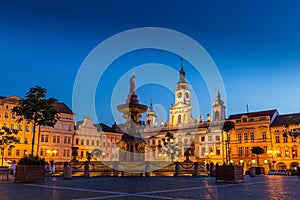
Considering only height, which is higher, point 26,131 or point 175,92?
point 175,92

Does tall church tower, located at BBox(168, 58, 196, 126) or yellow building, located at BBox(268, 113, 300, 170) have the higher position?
tall church tower, located at BBox(168, 58, 196, 126)

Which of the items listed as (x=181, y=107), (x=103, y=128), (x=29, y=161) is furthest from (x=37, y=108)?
(x=181, y=107)

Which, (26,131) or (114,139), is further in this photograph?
(114,139)

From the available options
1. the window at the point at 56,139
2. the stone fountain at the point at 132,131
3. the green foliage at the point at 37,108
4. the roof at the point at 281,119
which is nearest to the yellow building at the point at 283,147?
the roof at the point at 281,119

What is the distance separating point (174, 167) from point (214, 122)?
180 feet

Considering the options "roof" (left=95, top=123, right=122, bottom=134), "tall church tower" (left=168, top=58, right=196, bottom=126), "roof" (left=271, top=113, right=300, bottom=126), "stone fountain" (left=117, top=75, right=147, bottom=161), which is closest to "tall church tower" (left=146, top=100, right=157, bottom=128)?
"tall church tower" (left=168, top=58, right=196, bottom=126)

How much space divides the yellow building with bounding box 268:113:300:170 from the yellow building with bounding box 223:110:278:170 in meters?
1.06

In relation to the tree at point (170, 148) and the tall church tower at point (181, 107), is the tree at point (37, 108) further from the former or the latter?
the tall church tower at point (181, 107)

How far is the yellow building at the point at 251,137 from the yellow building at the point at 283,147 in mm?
1060

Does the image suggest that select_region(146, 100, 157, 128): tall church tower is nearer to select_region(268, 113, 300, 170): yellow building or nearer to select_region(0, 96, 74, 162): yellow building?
select_region(0, 96, 74, 162): yellow building

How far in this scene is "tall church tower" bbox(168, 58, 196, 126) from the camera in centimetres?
9069

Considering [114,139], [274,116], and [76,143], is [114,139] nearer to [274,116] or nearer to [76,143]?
[76,143]

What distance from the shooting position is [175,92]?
96.8m

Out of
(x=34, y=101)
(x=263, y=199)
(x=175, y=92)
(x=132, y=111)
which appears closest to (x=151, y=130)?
(x=175, y=92)
